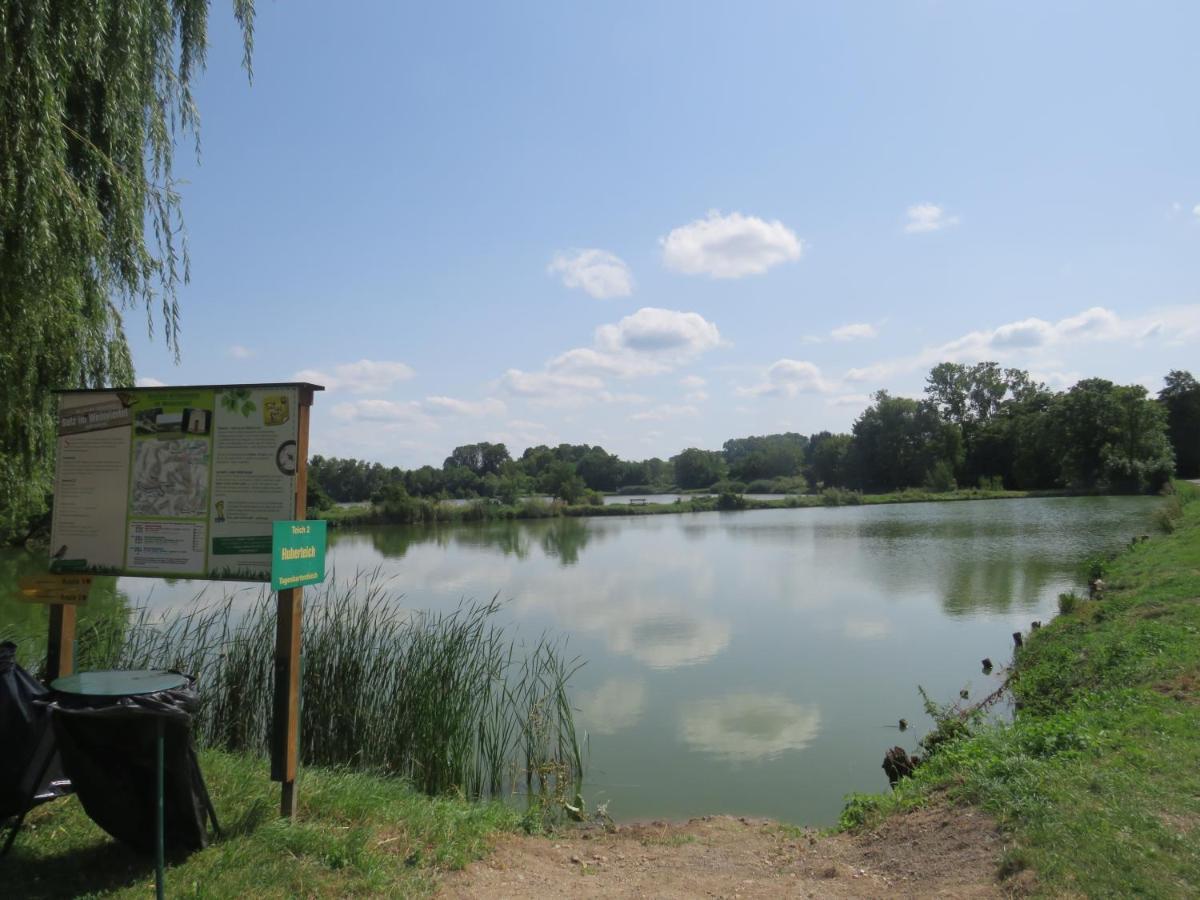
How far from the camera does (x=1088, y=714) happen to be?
17.5ft

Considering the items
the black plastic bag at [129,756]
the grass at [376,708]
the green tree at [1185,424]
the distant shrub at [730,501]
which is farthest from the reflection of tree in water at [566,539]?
the green tree at [1185,424]

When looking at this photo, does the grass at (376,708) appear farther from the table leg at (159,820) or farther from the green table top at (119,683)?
the table leg at (159,820)

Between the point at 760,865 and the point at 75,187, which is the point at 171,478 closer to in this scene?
the point at 75,187

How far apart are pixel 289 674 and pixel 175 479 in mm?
1131

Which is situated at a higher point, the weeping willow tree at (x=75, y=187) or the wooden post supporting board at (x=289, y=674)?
the weeping willow tree at (x=75, y=187)

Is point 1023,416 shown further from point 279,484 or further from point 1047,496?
point 279,484

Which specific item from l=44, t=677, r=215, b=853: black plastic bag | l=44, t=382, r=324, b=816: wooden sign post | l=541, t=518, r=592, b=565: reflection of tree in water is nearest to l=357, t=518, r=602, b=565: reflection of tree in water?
l=541, t=518, r=592, b=565: reflection of tree in water

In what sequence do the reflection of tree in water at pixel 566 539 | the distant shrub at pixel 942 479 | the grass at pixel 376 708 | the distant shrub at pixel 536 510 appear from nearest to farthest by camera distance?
the grass at pixel 376 708 < the reflection of tree in water at pixel 566 539 < the distant shrub at pixel 536 510 < the distant shrub at pixel 942 479

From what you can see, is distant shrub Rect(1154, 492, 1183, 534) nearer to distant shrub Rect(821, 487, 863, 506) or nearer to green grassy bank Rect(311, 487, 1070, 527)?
green grassy bank Rect(311, 487, 1070, 527)

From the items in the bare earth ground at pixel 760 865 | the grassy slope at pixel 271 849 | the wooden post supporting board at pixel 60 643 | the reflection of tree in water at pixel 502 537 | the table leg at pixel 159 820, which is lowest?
the reflection of tree in water at pixel 502 537

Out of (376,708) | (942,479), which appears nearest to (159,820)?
(376,708)

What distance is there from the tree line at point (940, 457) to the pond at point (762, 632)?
2107 cm

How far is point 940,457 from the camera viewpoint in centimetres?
6381

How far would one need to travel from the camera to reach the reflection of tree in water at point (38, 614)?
21.2ft
